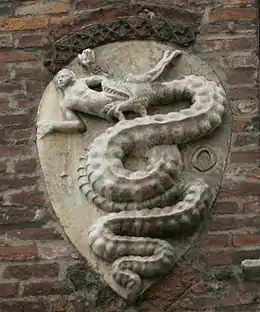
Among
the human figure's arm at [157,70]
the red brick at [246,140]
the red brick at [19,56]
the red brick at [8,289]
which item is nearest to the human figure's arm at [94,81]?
the human figure's arm at [157,70]

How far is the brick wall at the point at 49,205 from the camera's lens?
4.44 m

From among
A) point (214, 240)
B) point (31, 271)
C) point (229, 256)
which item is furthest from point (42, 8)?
point (229, 256)

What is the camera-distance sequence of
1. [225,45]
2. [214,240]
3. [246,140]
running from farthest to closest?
1. [225,45]
2. [246,140]
3. [214,240]

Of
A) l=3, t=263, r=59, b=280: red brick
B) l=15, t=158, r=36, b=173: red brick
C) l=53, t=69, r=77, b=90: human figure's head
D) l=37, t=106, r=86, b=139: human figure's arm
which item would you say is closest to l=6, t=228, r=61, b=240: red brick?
l=3, t=263, r=59, b=280: red brick

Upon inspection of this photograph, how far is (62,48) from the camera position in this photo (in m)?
5.17

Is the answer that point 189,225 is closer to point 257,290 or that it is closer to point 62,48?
point 257,290

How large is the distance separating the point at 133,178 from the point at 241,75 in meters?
0.82

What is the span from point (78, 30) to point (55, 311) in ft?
4.96

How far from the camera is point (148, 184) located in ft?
15.1

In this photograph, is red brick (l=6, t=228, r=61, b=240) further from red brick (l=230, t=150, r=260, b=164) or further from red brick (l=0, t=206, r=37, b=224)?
red brick (l=230, t=150, r=260, b=164)

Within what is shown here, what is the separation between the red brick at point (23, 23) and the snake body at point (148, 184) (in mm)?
724

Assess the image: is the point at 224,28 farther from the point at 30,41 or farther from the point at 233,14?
the point at 30,41

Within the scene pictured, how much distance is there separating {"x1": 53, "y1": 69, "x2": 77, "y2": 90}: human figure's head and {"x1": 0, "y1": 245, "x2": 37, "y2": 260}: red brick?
0.84 meters

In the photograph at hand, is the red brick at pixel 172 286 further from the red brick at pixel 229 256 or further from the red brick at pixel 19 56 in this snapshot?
the red brick at pixel 19 56
